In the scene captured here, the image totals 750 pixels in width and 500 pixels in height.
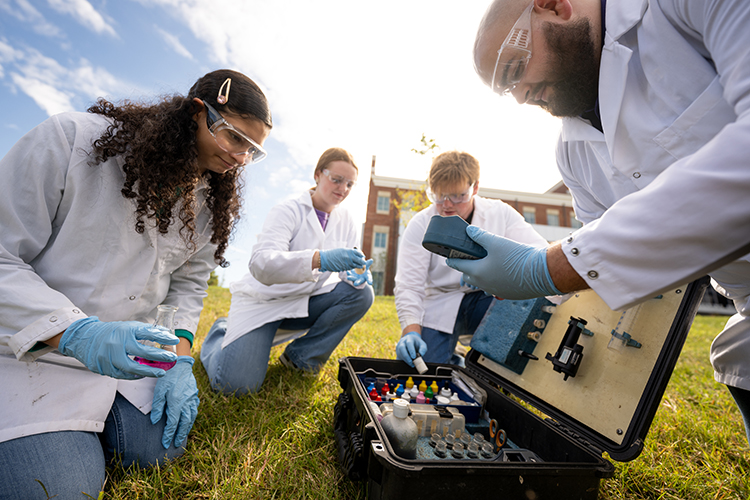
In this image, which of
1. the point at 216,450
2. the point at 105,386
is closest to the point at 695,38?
the point at 216,450

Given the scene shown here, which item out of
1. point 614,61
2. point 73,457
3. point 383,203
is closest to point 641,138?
point 614,61

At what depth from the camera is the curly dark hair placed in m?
1.58

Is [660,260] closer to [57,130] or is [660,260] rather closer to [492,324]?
[492,324]

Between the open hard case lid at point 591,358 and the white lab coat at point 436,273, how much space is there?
54 centimetres

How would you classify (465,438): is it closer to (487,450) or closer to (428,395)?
(487,450)

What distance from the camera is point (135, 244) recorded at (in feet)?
5.39

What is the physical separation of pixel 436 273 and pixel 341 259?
2.81 ft

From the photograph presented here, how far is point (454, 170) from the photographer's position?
2.48 metres

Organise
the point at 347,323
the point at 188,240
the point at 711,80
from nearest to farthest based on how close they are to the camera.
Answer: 1. the point at 711,80
2. the point at 188,240
3. the point at 347,323

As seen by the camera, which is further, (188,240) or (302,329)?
(302,329)

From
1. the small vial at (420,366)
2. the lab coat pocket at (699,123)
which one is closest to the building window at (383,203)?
the small vial at (420,366)

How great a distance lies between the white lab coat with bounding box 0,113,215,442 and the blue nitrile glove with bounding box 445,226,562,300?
149 cm

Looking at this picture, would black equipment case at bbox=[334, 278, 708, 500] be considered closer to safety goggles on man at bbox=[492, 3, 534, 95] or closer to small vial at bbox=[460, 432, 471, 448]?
small vial at bbox=[460, 432, 471, 448]

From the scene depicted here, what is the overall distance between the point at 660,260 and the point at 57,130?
7.17 feet
